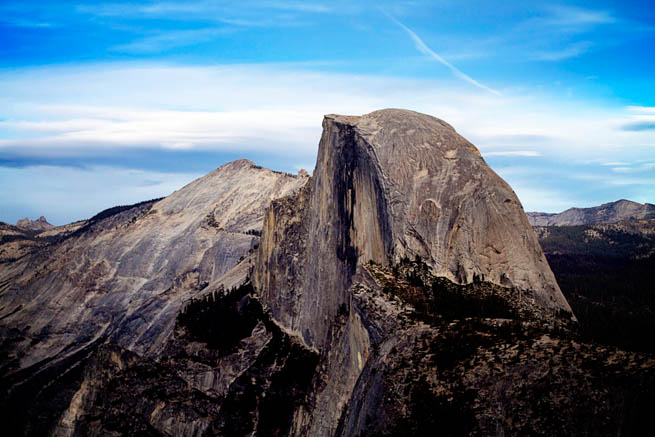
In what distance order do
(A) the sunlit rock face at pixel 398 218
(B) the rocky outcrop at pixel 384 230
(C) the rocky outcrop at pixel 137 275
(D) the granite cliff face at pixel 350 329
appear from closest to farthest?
(D) the granite cliff face at pixel 350 329 → (B) the rocky outcrop at pixel 384 230 → (A) the sunlit rock face at pixel 398 218 → (C) the rocky outcrop at pixel 137 275

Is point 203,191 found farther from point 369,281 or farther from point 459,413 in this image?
point 459,413

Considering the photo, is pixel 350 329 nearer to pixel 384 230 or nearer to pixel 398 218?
pixel 384 230

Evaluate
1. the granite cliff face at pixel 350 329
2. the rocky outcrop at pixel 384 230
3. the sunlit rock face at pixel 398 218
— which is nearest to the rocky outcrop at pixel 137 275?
the granite cliff face at pixel 350 329

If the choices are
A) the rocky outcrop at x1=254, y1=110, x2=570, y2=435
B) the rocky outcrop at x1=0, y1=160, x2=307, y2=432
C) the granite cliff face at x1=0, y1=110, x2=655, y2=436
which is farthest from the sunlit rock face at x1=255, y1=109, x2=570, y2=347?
the rocky outcrop at x1=0, y1=160, x2=307, y2=432

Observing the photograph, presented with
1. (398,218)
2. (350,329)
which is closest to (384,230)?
(398,218)

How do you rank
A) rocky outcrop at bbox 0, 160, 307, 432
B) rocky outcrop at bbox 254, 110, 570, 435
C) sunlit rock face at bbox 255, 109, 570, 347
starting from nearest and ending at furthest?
rocky outcrop at bbox 254, 110, 570, 435, sunlit rock face at bbox 255, 109, 570, 347, rocky outcrop at bbox 0, 160, 307, 432

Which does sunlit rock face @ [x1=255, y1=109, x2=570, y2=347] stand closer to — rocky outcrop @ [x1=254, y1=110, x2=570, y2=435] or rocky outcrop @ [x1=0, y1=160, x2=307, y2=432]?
rocky outcrop @ [x1=254, y1=110, x2=570, y2=435]

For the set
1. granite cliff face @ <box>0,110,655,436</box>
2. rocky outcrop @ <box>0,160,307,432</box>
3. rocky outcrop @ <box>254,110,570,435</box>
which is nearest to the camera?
granite cliff face @ <box>0,110,655,436</box>

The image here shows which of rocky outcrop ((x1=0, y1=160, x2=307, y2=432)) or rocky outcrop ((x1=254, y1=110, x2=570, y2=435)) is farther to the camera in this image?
rocky outcrop ((x1=0, y1=160, x2=307, y2=432))

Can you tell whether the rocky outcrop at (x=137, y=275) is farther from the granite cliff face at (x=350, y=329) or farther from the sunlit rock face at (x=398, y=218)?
the sunlit rock face at (x=398, y=218)
